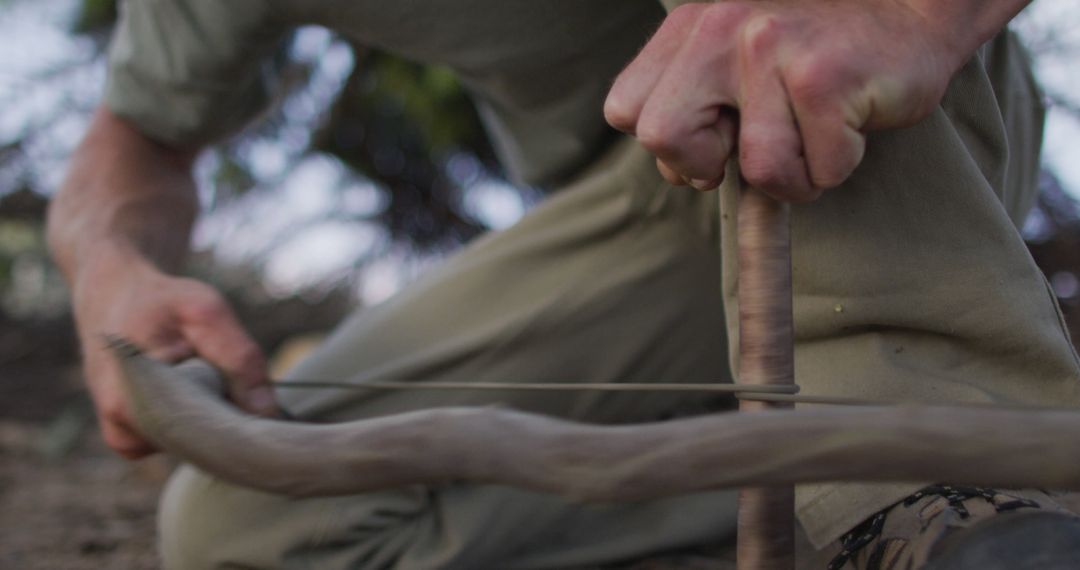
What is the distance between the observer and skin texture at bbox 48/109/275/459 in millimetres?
1065

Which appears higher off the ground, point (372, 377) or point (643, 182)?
point (643, 182)

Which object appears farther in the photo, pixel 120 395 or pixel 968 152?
pixel 120 395

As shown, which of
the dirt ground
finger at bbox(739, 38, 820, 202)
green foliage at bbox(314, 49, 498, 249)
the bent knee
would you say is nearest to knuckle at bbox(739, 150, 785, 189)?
finger at bbox(739, 38, 820, 202)

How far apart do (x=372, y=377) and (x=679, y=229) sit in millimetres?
427

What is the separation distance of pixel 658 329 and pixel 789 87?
0.69m

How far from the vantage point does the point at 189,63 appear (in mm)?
1354

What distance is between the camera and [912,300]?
85 centimetres

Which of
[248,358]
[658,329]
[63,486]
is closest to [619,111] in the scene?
[248,358]

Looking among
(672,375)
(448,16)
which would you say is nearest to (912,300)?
(672,375)

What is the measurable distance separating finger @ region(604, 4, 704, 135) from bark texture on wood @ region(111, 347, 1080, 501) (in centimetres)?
23

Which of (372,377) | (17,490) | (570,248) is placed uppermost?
(570,248)

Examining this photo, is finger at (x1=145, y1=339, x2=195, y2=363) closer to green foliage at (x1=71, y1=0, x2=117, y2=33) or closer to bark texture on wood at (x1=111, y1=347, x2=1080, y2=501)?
bark texture on wood at (x1=111, y1=347, x2=1080, y2=501)

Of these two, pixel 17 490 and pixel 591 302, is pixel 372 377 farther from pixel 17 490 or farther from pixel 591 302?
pixel 17 490

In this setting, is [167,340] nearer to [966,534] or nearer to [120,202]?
[120,202]
